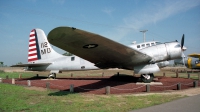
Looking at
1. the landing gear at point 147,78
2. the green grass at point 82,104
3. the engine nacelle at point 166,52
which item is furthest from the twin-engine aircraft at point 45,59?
the green grass at point 82,104

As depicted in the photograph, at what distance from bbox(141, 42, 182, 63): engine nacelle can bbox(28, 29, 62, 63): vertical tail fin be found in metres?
11.8

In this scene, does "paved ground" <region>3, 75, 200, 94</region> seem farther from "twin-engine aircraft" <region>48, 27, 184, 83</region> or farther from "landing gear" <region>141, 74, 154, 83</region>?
"twin-engine aircraft" <region>48, 27, 184, 83</region>

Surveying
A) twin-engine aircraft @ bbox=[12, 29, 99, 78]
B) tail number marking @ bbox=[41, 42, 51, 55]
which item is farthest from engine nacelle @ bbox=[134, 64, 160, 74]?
tail number marking @ bbox=[41, 42, 51, 55]

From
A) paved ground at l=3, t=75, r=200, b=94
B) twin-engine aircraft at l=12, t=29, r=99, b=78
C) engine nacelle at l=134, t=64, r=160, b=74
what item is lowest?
paved ground at l=3, t=75, r=200, b=94

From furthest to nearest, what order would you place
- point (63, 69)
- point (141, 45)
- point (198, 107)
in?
1. point (63, 69)
2. point (141, 45)
3. point (198, 107)

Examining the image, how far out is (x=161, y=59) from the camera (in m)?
12.5

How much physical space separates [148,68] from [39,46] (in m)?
14.3

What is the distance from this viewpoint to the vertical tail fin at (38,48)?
20.0 m

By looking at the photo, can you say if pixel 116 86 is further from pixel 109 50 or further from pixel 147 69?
pixel 109 50

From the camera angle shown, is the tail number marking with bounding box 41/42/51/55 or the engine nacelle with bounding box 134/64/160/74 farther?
the tail number marking with bounding box 41/42/51/55

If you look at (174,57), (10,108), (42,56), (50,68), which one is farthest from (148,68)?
(42,56)

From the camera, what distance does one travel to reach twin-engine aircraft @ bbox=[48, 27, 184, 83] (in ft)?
24.9

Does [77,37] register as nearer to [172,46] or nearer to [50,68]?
[172,46]


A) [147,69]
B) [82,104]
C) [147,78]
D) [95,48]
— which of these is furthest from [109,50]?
[147,78]
